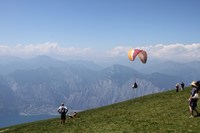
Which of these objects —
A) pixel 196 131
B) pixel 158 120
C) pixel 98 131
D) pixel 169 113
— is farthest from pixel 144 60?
pixel 196 131

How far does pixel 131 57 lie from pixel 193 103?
74.3ft

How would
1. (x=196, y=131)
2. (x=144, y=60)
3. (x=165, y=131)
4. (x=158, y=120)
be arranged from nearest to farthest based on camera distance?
(x=196, y=131) → (x=165, y=131) → (x=158, y=120) → (x=144, y=60)

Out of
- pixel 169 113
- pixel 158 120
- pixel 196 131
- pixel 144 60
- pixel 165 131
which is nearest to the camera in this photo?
pixel 196 131

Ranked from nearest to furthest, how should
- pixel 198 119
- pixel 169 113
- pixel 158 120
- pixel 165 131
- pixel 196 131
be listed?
pixel 196 131 → pixel 165 131 → pixel 198 119 → pixel 158 120 → pixel 169 113

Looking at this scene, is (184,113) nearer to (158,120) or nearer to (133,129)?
(158,120)

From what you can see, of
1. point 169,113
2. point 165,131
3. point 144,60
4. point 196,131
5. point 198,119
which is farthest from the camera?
point 144,60

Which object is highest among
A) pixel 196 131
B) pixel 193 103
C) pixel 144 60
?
pixel 144 60

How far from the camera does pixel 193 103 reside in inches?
1137

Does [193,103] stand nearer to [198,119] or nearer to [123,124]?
[198,119]

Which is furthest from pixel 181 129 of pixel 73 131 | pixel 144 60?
pixel 144 60

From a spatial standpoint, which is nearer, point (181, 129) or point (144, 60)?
point (181, 129)

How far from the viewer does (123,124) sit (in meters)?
32.4

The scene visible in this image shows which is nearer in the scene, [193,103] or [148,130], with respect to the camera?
[148,130]

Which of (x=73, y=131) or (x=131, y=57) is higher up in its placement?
(x=131, y=57)
